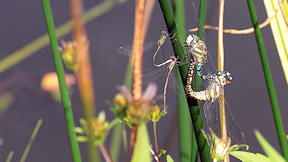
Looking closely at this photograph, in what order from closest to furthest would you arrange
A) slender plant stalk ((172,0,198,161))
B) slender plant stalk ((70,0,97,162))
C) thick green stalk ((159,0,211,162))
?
slender plant stalk ((70,0,97,162))
thick green stalk ((159,0,211,162))
slender plant stalk ((172,0,198,161))

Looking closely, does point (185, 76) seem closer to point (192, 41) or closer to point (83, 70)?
point (192, 41)

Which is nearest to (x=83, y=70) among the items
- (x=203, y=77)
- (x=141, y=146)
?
(x=141, y=146)

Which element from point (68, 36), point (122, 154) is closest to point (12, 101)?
point (68, 36)

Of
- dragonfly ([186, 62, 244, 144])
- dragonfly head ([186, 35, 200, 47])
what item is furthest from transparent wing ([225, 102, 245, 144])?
dragonfly head ([186, 35, 200, 47])

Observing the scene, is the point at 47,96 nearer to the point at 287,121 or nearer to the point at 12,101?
the point at 12,101

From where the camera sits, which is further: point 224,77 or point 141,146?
point 224,77

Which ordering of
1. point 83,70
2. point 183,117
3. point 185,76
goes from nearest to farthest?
point 83,70, point 185,76, point 183,117

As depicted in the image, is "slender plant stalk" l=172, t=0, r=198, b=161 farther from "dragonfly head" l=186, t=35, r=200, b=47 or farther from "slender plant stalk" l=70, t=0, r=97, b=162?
"slender plant stalk" l=70, t=0, r=97, b=162

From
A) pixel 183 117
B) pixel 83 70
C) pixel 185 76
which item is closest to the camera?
pixel 83 70

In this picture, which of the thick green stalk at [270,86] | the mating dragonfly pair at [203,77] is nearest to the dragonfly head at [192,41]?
the mating dragonfly pair at [203,77]
